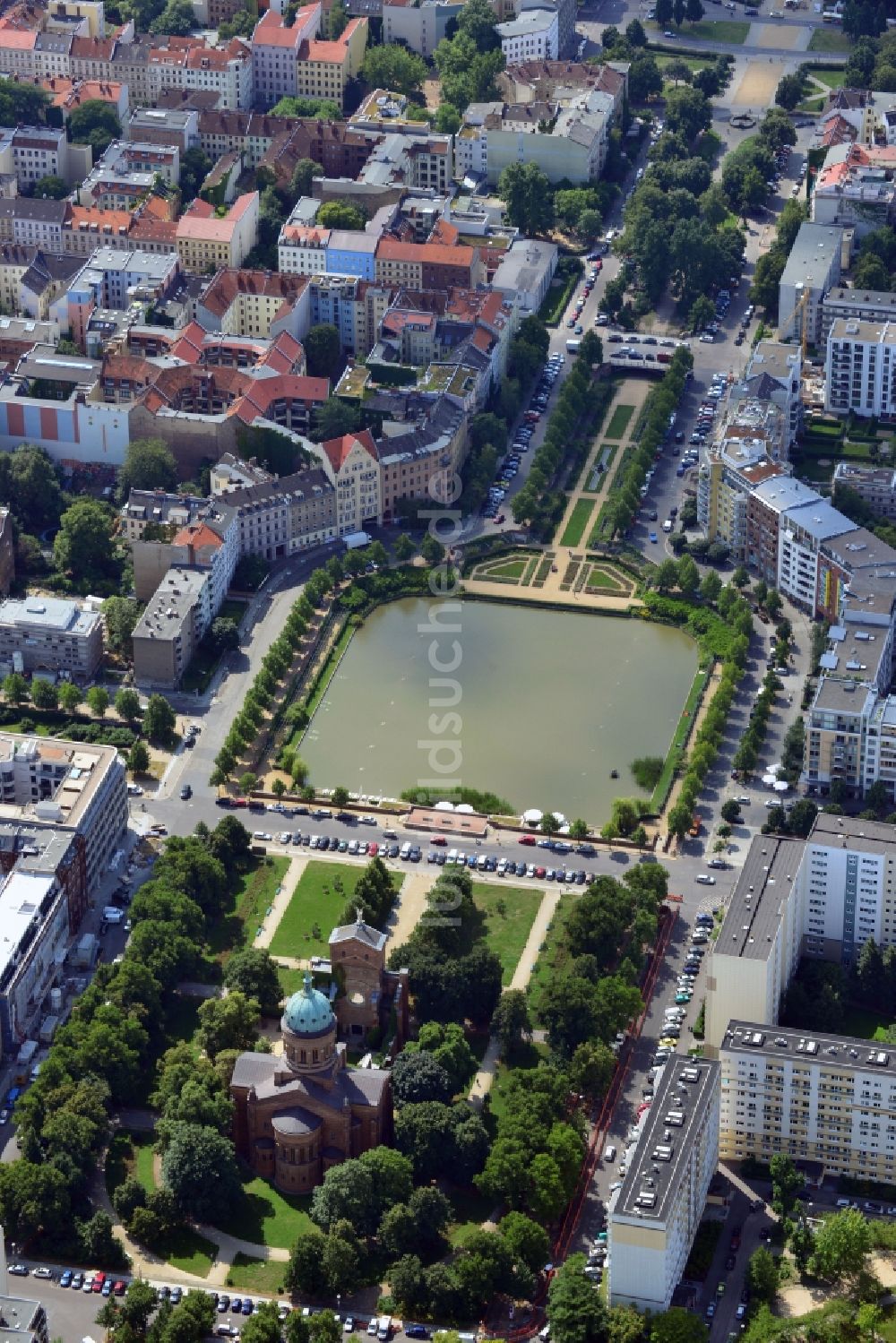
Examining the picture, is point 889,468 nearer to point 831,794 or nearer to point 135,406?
point 831,794

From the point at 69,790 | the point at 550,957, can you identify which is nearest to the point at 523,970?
the point at 550,957

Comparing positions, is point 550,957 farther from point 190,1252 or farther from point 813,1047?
point 190,1252

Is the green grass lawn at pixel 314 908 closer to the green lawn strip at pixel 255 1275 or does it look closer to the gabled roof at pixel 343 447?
the green lawn strip at pixel 255 1275

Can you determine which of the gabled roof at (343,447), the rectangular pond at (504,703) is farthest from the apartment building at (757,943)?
the gabled roof at (343,447)

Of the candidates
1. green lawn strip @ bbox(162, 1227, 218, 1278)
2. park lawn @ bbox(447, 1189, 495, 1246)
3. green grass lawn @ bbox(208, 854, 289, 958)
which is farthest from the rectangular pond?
green lawn strip @ bbox(162, 1227, 218, 1278)

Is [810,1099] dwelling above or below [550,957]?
above

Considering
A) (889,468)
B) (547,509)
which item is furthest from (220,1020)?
(889,468)
